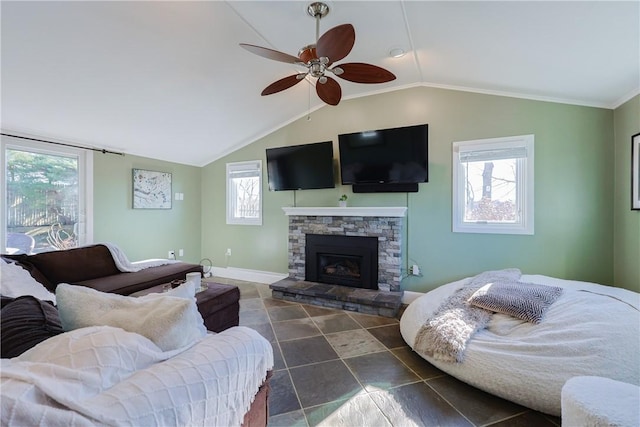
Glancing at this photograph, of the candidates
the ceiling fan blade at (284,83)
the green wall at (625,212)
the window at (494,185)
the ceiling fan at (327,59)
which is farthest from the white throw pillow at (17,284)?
the green wall at (625,212)

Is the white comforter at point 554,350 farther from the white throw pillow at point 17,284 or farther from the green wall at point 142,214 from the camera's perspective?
the green wall at point 142,214

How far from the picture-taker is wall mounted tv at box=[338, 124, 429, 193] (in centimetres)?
326

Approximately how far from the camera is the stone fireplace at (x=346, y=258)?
339 cm

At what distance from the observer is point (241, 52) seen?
2.68 metres

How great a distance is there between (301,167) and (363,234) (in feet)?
4.39

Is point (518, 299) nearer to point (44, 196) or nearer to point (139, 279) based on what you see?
point (139, 279)

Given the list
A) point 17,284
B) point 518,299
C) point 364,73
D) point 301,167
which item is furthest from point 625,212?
point 17,284

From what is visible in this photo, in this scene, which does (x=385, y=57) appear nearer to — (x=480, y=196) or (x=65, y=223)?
(x=480, y=196)

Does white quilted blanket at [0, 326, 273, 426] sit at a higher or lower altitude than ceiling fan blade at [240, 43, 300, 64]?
lower

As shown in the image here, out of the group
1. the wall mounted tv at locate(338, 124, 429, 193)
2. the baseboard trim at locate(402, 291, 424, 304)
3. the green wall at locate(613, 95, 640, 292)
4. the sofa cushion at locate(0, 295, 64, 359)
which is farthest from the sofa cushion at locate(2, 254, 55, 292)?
the green wall at locate(613, 95, 640, 292)

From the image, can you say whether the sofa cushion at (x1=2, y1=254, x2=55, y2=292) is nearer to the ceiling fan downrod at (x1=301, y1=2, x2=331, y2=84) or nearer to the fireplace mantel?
the fireplace mantel

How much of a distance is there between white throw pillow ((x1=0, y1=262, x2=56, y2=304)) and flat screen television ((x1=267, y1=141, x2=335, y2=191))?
2786 mm

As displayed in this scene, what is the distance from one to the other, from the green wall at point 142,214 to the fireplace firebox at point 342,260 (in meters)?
2.44

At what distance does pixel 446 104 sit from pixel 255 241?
140 inches
